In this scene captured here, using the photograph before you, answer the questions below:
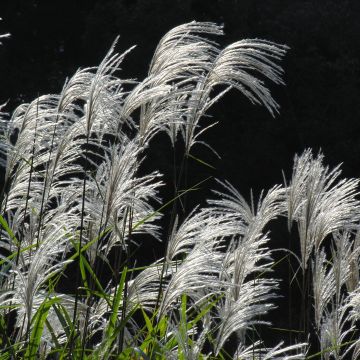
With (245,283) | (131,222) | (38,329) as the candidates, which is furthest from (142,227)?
(38,329)

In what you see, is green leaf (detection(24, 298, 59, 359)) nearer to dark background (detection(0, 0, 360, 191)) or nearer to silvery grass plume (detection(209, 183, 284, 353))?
silvery grass plume (detection(209, 183, 284, 353))

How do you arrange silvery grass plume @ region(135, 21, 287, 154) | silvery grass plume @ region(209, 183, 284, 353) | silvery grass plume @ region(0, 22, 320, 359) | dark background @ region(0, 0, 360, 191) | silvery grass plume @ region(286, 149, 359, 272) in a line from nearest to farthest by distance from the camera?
silvery grass plume @ region(209, 183, 284, 353)
silvery grass plume @ region(0, 22, 320, 359)
silvery grass plume @ region(135, 21, 287, 154)
silvery grass plume @ region(286, 149, 359, 272)
dark background @ region(0, 0, 360, 191)

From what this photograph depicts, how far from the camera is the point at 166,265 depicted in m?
2.73

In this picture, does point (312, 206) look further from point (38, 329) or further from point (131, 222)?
point (38, 329)

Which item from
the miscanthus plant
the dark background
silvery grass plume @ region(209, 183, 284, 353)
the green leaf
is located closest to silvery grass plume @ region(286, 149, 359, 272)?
the miscanthus plant

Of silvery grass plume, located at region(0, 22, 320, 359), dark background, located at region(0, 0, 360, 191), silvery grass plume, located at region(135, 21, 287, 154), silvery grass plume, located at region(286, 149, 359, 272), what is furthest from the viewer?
dark background, located at region(0, 0, 360, 191)

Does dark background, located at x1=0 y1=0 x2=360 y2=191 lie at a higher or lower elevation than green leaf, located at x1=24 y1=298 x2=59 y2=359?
lower

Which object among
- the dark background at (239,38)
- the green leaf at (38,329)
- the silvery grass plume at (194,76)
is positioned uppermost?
the silvery grass plume at (194,76)

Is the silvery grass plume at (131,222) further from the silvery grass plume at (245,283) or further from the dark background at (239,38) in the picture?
the dark background at (239,38)

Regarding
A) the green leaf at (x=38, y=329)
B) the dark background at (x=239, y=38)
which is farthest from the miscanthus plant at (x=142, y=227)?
the dark background at (x=239, y=38)

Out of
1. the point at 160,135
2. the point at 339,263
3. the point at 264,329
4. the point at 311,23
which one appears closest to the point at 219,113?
the point at 160,135

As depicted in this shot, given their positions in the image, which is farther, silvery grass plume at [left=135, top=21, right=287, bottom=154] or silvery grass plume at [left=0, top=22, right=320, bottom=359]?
silvery grass plume at [left=135, top=21, right=287, bottom=154]

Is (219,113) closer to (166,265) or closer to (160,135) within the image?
(160,135)

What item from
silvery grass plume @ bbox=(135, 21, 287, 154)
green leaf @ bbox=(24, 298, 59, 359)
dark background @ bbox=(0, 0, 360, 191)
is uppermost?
silvery grass plume @ bbox=(135, 21, 287, 154)
